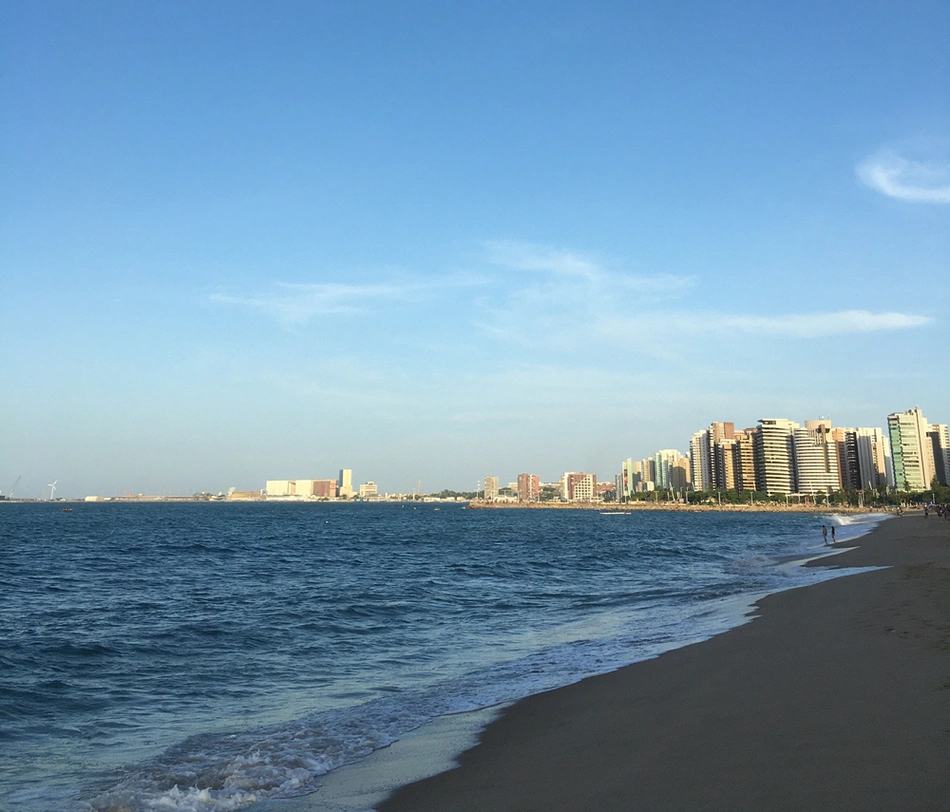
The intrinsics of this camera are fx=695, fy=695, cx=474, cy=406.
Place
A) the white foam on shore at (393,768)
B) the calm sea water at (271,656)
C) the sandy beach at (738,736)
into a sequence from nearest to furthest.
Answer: the sandy beach at (738,736)
the white foam on shore at (393,768)
the calm sea water at (271,656)

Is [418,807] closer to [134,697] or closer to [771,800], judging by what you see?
[771,800]

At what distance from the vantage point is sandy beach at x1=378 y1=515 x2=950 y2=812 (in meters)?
4.91

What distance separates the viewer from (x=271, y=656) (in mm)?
13695

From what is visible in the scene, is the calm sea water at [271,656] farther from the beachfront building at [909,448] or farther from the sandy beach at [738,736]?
the beachfront building at [909,448]

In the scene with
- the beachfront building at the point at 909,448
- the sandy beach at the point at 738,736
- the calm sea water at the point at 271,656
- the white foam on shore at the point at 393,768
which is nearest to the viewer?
the sandy beach at the point at 738,736

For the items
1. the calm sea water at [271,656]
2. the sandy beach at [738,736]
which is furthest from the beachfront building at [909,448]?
the sandy beach at [738,736]

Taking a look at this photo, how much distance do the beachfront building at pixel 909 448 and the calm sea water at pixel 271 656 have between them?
188319 mm

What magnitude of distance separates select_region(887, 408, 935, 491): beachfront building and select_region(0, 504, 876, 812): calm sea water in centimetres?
18832

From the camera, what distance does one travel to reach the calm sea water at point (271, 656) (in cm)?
756

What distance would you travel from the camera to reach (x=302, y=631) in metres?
16.4

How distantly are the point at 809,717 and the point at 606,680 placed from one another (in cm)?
396

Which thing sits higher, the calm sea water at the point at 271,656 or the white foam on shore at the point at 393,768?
the white foam on shore at the point at 393,768

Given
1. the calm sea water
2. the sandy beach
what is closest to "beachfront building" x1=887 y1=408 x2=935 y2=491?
the calm sea water

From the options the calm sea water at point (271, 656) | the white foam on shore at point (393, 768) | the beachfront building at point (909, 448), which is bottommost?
the calm sea water at point (271, 656)
